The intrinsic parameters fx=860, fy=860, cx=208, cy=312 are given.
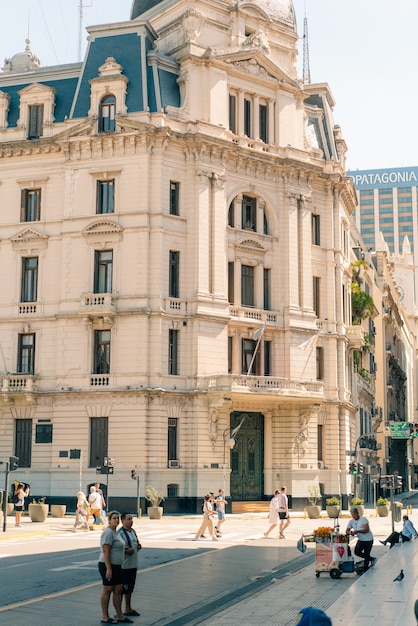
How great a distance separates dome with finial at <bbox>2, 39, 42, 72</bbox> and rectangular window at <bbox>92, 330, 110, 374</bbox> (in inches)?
914

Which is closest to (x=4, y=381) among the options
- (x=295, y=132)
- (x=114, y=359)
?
(x=114, y=359)

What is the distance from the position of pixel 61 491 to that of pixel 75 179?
61.1 ft

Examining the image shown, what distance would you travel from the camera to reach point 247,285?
54.7 metres

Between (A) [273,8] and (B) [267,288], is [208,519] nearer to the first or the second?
(B) [267,288]

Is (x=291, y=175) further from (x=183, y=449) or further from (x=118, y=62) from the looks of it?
(x=183, y=449)

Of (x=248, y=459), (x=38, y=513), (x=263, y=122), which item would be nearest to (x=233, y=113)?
(x=263, y=122)

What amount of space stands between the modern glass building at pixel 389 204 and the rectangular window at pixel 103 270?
14117 cm

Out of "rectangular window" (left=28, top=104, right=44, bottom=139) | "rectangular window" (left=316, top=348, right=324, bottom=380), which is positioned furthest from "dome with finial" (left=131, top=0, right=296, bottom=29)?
"rectangular window" (left=316, top=348, right=324, bottom=380)

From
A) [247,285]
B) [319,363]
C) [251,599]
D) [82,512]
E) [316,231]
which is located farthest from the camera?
[316,231]

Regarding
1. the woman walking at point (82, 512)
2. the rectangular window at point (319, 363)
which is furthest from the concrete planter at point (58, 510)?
the rectangular window at point (319, 363)

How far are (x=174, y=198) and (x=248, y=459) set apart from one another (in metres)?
16.6

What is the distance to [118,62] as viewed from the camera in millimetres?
54094

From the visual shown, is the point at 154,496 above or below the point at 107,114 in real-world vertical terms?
below

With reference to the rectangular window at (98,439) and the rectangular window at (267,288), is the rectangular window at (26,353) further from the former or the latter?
the rectangular window at (267,288)
